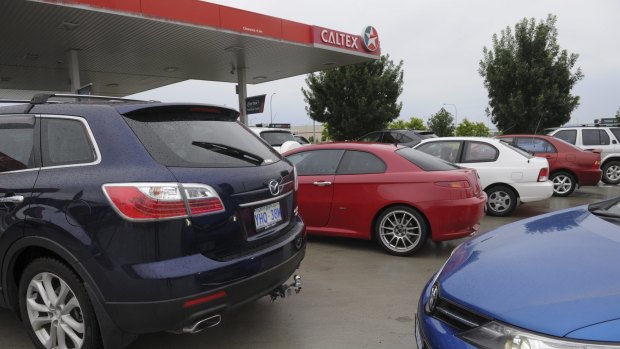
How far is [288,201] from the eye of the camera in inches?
135

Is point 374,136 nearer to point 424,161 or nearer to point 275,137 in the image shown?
point 275,137

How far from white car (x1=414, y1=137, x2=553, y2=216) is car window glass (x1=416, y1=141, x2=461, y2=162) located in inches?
0.8

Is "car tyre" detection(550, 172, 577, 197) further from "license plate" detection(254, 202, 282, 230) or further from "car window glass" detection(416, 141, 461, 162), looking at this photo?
"license plate" detection(254, 202, 282, 230)

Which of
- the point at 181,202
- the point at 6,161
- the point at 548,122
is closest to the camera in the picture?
the point at 181,202

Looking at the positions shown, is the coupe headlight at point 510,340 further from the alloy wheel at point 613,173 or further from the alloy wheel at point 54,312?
the alloy wheel at point 613,173

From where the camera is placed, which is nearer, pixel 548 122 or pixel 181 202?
pixel 181 202

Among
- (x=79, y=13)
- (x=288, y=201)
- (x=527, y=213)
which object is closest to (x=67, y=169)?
(x=288, y=201)

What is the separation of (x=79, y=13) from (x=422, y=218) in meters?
10.0

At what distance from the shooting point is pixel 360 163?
5.72m

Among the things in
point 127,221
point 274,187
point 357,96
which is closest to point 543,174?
point 274,187

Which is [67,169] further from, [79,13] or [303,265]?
[79,13]

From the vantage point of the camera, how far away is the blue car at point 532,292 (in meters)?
1.71

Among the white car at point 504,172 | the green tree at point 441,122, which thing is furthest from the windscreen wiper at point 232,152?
the green tree at point 441,122

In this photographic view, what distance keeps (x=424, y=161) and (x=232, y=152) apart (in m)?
3.14
